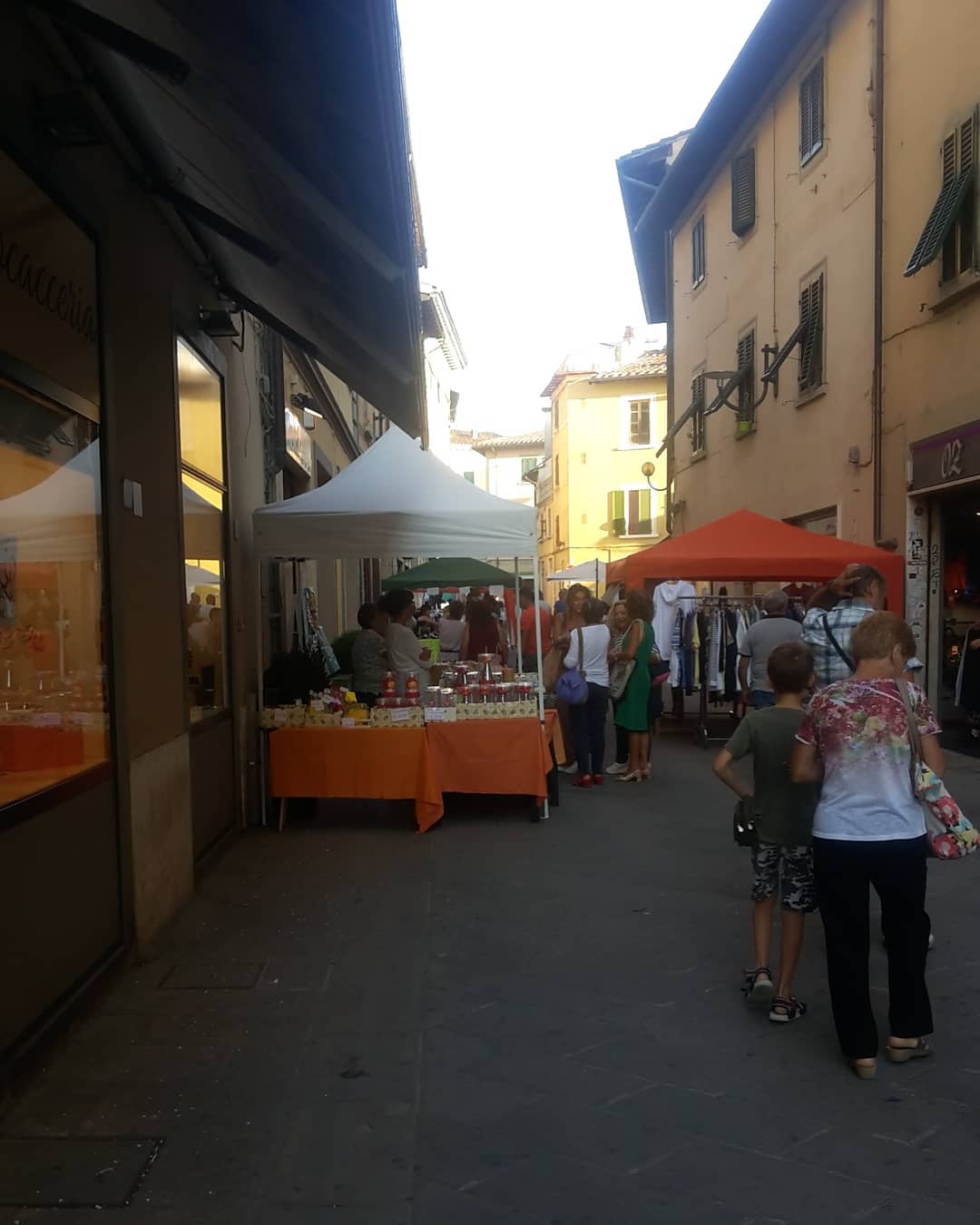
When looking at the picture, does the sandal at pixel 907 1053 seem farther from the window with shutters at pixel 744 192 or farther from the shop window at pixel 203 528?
the window with shutters at pixel 744 192

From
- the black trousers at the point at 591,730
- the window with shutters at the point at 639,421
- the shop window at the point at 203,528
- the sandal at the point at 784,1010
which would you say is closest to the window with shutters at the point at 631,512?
the window with shutters at the point at 639,421

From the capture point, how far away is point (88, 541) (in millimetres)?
4480

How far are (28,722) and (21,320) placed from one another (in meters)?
1.48

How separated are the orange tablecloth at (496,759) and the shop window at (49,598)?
339cm

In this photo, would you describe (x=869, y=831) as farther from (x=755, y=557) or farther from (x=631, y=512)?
(x=631, y=512)

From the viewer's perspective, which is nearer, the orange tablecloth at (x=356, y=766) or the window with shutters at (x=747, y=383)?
the orange tablecloth at (x=356, y=766)

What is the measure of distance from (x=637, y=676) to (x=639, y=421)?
31.7 meters

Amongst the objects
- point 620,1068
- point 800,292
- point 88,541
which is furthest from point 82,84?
point 800,292

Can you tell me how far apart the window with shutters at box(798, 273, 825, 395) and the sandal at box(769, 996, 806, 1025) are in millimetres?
11024

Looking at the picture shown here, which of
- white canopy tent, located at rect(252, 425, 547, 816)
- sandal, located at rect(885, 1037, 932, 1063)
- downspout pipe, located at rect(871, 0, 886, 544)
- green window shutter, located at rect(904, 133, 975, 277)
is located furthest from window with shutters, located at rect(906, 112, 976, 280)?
sandal, located at rect(885, 1037, 932, 1063)

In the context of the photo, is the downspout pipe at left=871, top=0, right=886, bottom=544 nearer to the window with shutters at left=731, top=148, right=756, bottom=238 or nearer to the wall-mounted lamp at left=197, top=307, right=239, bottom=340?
the window with shutters at left=731, top=148, right=756, bottom=238

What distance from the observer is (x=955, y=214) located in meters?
9.93

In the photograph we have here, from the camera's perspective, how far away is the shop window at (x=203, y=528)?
20.2 ft

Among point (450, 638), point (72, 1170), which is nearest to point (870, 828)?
point (72, 1170)
